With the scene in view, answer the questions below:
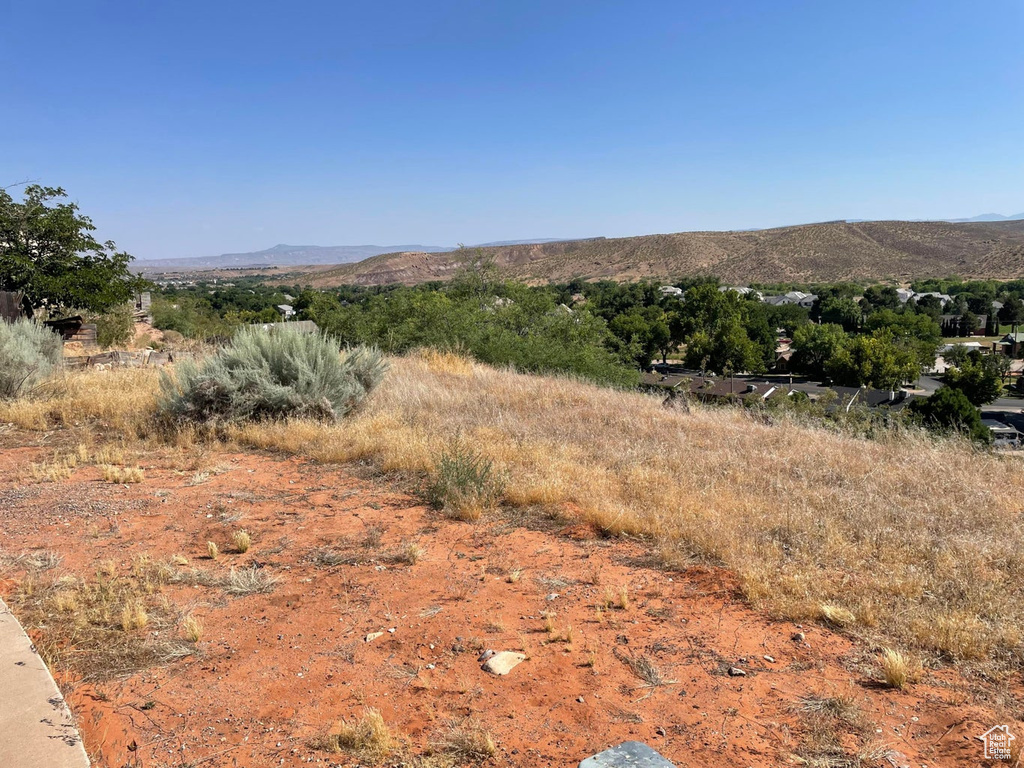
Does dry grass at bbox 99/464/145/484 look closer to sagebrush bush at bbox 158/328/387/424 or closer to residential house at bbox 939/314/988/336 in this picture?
sagebrush bush at bbox 158/328/387/424

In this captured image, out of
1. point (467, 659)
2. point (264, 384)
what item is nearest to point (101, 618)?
point (467, 659)

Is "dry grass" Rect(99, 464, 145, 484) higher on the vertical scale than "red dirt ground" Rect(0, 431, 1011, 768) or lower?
higher

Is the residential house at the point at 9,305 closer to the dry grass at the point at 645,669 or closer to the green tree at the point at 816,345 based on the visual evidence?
the dry grass at the point at 645,669

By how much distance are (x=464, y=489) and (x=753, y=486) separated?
2.45m

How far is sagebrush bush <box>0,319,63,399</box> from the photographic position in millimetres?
8109

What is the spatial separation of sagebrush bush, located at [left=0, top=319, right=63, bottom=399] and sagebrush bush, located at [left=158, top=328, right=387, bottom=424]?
2.19m

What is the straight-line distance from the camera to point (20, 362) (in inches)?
324

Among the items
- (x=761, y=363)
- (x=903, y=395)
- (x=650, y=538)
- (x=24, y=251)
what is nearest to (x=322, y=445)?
(x=650, y=538)

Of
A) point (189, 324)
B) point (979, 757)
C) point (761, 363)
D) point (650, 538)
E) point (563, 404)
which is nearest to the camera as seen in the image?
point (979, 757)

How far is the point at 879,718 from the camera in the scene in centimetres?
236

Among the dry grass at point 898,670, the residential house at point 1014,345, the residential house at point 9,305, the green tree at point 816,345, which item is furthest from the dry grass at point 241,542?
the residential house at point 1014,345

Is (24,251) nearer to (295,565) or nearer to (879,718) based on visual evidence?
(295,565)

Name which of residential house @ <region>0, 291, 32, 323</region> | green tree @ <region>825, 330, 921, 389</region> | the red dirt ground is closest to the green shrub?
the red dirt ground

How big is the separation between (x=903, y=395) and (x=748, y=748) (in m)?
42.5
